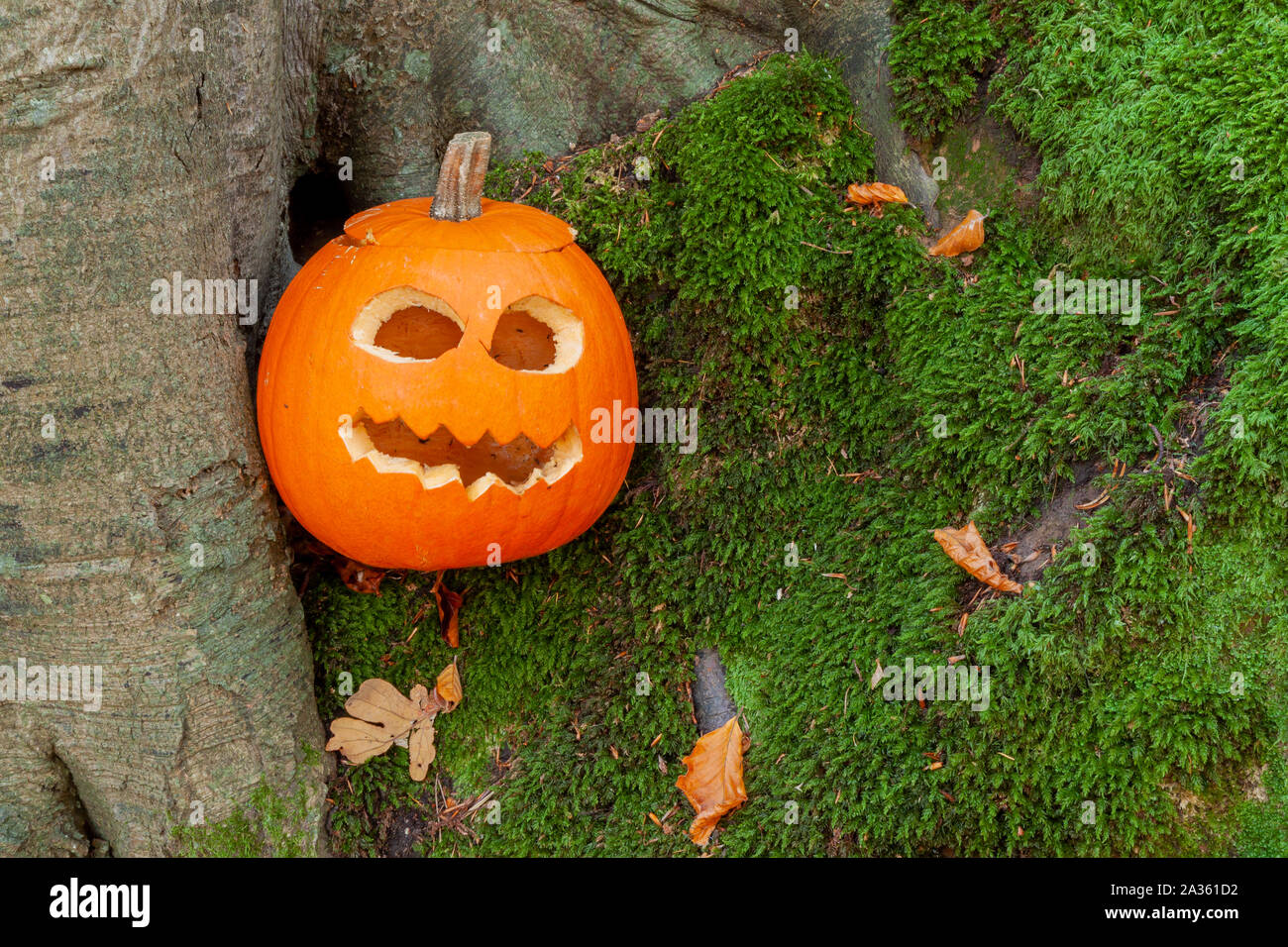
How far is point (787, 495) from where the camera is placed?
328 centimetres

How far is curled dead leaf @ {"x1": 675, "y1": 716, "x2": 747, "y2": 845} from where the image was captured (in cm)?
297

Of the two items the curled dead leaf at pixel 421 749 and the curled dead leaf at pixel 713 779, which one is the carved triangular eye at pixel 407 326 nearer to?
the curled dead leaf at pixel 421 749

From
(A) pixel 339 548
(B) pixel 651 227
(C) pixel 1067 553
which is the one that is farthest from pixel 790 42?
(A) pixel 339 548

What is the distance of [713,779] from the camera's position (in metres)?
3.04

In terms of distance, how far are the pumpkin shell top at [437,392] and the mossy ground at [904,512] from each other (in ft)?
1.39

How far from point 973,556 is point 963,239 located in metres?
1.12

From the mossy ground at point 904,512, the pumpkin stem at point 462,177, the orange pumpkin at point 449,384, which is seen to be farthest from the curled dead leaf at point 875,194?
the pumpkin stem at point 462,177

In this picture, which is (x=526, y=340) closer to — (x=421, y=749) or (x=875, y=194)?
(x=875, y=194)

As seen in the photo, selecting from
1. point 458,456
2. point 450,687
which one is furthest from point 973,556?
point 450,687

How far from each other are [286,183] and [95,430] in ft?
4.25

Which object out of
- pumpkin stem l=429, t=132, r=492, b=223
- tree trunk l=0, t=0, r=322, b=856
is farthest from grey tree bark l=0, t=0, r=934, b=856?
pumpkin stem l=429, t=132, r=492, b=223

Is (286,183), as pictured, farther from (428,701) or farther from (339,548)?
(428,701)

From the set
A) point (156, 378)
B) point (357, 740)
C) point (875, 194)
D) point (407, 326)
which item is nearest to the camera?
point (156, 378)

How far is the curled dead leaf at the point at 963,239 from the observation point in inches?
125
